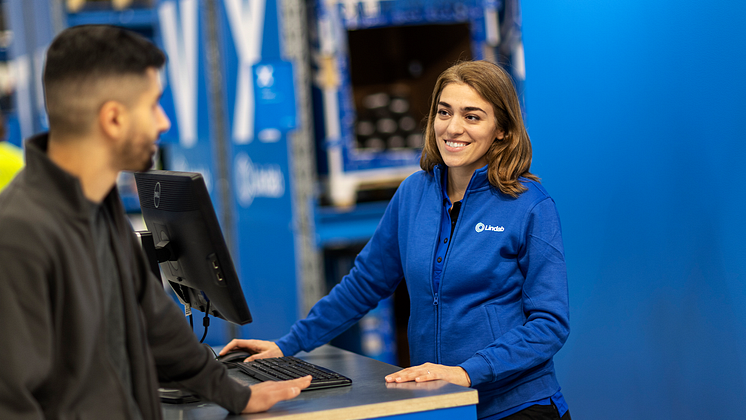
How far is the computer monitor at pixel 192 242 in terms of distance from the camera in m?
1.66

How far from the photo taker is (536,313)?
1.74 meters

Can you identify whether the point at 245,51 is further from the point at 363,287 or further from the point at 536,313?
the point at 536,313

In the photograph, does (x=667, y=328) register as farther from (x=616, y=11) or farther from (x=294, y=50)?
(x=294, y=50)

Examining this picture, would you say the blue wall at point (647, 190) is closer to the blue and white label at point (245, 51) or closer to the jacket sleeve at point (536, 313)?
the jacket sleeve at point (536, 313)

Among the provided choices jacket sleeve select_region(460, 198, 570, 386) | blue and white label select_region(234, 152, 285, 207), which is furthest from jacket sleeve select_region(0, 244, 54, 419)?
blue and white label select_region(234, 152, 285, 207)

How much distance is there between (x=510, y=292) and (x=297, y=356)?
630mm

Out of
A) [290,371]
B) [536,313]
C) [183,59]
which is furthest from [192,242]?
[183,59]

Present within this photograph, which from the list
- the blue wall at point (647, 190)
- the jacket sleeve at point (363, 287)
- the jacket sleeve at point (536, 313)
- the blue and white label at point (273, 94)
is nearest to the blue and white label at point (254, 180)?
the blue and white label at point (273, 94)

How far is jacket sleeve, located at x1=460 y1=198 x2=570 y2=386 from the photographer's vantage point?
1680 mm

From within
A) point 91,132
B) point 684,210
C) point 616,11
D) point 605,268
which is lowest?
point 605,268

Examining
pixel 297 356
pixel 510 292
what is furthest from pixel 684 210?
pixel 297 356

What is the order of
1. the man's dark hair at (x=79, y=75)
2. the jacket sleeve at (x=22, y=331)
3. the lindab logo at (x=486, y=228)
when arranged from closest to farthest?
1. the jacket sleeve at (x=22, y=331)
2. the man's dark hair at (x=79, y=75)
3. the lindab logo at (x=486, y=228)

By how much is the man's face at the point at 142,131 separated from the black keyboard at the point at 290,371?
25.9 inches

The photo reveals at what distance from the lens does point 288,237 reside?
14.7 ft
